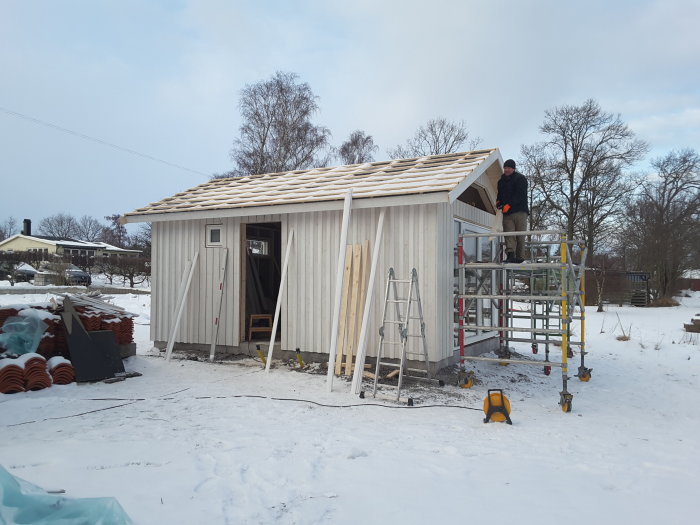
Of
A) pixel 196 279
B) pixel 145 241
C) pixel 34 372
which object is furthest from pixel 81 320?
pixel 145 241

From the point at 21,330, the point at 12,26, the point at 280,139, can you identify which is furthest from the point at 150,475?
the point at 280,139

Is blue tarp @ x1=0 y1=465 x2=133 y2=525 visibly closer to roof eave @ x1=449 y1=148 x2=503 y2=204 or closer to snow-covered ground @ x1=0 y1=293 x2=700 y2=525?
snow-covered ground @ x1=0 y1=293 x2=700 y2=525

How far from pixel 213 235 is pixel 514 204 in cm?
570

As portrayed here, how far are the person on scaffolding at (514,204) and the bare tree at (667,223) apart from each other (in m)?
19.9

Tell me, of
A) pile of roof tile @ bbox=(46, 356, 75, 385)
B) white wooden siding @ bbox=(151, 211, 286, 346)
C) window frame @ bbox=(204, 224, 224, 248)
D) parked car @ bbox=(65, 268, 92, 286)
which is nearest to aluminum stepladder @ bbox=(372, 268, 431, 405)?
white wooden siding @ bbox=(151, 211, 286, 346)

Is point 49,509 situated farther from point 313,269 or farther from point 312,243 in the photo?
point 312,243

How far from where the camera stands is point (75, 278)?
1051 inches

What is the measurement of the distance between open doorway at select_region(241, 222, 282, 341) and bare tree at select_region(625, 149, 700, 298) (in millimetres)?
21091

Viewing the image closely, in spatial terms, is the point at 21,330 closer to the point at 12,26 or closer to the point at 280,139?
the point at 12,26

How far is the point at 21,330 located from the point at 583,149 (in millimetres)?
27631

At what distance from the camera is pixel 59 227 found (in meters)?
71.8

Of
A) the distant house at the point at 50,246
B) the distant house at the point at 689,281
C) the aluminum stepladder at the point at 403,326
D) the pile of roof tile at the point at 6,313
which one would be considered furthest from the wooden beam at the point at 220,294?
the distant house at the point at 50,246

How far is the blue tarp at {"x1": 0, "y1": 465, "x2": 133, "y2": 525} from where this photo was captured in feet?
8.50

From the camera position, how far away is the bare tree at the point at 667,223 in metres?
23.6
